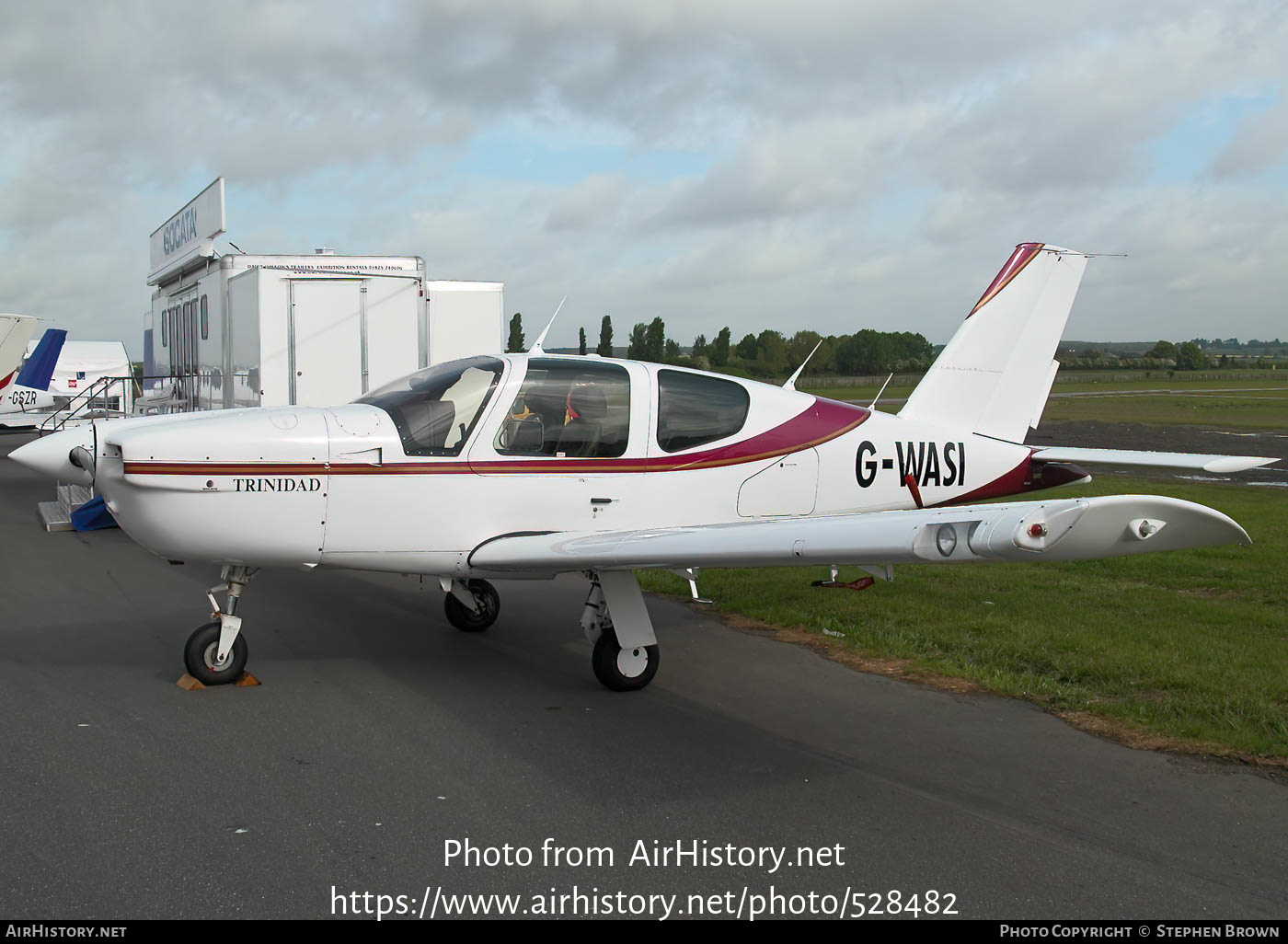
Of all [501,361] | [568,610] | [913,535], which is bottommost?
[568,610]

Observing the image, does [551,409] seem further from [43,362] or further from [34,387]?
[34,387]

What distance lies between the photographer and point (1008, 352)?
7824mm

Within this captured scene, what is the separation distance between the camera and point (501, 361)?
605cm

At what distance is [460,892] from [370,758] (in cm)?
145

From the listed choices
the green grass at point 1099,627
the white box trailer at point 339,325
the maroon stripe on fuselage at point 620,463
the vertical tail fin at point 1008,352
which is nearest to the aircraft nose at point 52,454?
the maroon stripe on fuselage at point 620,463

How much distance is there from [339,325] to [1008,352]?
23.3 feet

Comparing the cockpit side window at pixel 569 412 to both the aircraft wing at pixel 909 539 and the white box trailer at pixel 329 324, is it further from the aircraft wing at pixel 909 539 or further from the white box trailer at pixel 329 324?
the white box trailer at pixel 329 324

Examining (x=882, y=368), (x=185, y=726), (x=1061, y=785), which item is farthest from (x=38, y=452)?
(x=882, y=368)

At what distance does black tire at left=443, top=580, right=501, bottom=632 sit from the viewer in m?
7.44

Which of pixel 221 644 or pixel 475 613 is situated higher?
pixel 221 644

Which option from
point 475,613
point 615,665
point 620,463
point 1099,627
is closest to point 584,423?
A: point 620,463

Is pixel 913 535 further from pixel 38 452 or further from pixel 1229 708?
pixel 38 452

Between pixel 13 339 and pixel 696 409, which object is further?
pixel 13 339

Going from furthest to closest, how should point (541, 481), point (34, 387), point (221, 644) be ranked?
point (34, 387) < point (541, 481) < point (221, 644)
